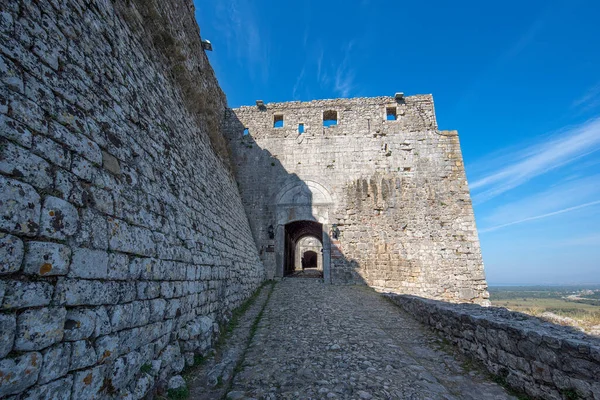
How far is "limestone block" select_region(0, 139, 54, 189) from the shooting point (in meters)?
1.77

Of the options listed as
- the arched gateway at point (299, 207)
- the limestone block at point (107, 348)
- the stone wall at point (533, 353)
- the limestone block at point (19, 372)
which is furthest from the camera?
the arched gateway at point (299, 207)

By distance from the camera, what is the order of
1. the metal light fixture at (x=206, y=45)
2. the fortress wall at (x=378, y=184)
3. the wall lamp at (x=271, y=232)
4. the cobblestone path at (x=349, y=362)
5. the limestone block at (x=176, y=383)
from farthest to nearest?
1. the wall lamp at (x=271, y=232)
2. the fortress wall at (x=378, y=184)
3. the metal light fixture at (x=206, y=45)
4. the cobblestone path at (x=349, y=362)
5. the limestone block at (x=176, y=383)

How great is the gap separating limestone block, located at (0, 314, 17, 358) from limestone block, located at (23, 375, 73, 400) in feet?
1.08

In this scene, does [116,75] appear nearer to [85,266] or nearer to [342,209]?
[85,266]

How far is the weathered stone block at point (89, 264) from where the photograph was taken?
2.12 metres

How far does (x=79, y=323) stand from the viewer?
209cm

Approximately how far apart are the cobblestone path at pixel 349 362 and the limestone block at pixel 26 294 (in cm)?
218

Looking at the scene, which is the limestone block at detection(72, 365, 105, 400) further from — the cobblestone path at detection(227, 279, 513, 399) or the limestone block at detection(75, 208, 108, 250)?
the cobblestone path at detection(227, 279, 513, 399)

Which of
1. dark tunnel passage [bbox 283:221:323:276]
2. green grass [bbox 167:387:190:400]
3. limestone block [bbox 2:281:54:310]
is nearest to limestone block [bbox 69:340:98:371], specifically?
limestone block [bbox 2:281:54:310]

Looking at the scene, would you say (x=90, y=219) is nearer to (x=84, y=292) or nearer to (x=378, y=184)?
(x=84, y=292)

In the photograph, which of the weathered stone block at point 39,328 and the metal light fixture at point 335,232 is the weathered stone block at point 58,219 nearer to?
the weathered stone block at point 39,328

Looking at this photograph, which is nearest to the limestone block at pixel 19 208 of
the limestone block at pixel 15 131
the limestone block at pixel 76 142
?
the limestone block at pixel 15 131

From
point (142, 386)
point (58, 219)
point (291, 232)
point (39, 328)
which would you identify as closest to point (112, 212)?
point (58, 219)

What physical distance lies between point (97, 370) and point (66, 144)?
188cm
